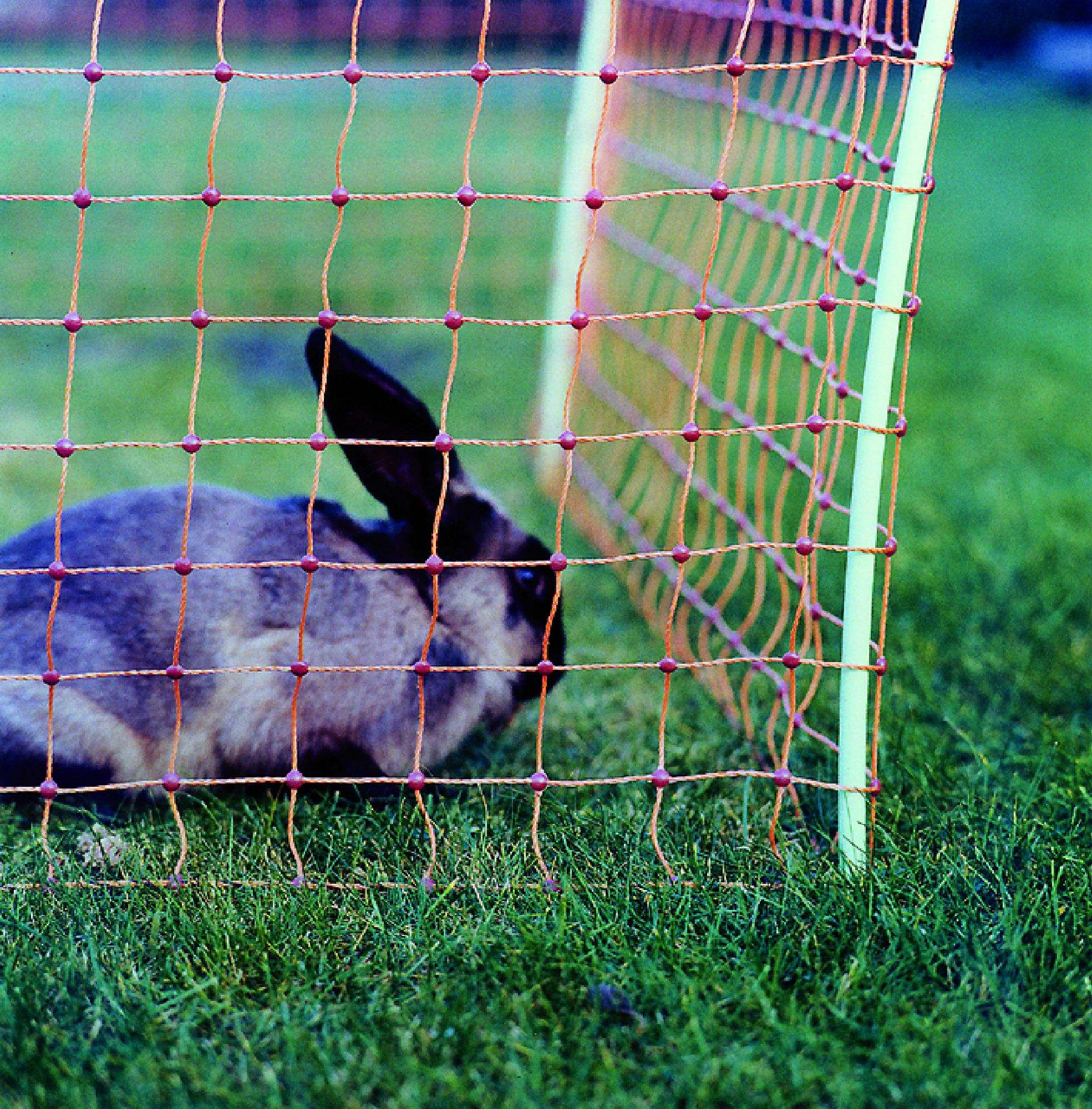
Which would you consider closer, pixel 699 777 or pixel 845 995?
pixel 845 995

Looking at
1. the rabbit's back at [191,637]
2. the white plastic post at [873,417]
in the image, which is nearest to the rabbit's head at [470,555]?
the rabbit's back at [191,637]

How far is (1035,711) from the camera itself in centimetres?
297

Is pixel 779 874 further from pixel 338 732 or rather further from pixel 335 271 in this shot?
pixel 335 271

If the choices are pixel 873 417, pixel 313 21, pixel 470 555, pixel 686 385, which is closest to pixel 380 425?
pixel 470 555

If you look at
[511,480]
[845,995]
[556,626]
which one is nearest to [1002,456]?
[511,480]

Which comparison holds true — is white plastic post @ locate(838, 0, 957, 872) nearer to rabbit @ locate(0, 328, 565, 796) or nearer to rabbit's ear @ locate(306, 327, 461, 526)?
rabbit @ locate(0, 328, 565, 796)

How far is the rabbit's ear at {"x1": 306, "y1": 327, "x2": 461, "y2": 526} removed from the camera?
243cm

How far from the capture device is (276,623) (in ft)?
8.47

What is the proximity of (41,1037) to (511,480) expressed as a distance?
302cm

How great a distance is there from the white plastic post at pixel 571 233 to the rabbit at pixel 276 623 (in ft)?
4.59

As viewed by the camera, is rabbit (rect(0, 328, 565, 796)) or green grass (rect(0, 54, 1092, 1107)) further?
rabbit (rect(0, 328, 565, 796))

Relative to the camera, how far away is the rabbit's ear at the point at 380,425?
2.43 meters

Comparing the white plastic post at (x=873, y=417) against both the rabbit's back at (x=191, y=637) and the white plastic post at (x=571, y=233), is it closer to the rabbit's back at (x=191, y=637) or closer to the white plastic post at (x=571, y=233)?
the rabbit's back at (x=191, y=637)

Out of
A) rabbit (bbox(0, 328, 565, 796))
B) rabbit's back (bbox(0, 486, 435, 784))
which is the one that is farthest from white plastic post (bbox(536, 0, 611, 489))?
rabbit's back (bbox(0, 486, 435, 784))
